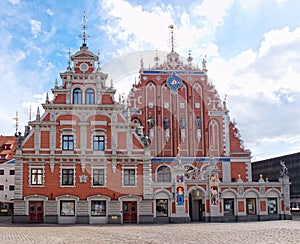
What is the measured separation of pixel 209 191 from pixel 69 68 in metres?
15.2

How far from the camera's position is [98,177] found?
36531mm

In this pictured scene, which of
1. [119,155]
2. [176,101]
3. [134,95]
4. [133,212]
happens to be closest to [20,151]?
[119,155]

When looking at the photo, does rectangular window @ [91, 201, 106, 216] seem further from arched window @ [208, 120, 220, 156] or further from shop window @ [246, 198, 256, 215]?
arched window @ [208, 120, 220, 156]

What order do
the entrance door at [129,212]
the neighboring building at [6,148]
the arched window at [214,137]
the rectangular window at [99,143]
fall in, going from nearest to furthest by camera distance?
the entrance door at [129,212], the rectangular window at [99,143], the arched window at [214,137], the neighboring building at [6,148]

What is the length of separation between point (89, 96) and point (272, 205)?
57.9 ft

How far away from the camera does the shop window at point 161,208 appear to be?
120 ft

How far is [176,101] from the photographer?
44844 millimetres

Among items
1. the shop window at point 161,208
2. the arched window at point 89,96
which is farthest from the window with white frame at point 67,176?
the shop window at point 161,208

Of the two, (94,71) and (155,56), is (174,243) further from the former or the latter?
(155,56)

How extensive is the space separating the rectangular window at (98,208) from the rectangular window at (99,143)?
167 inches

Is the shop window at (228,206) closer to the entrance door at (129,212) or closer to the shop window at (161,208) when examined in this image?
the shop window at (161,208)

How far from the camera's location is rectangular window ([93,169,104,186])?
36438 mm

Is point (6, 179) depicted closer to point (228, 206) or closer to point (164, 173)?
point (164, 173)

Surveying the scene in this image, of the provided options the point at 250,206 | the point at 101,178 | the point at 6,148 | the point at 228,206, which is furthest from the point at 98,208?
the point at 6,148
